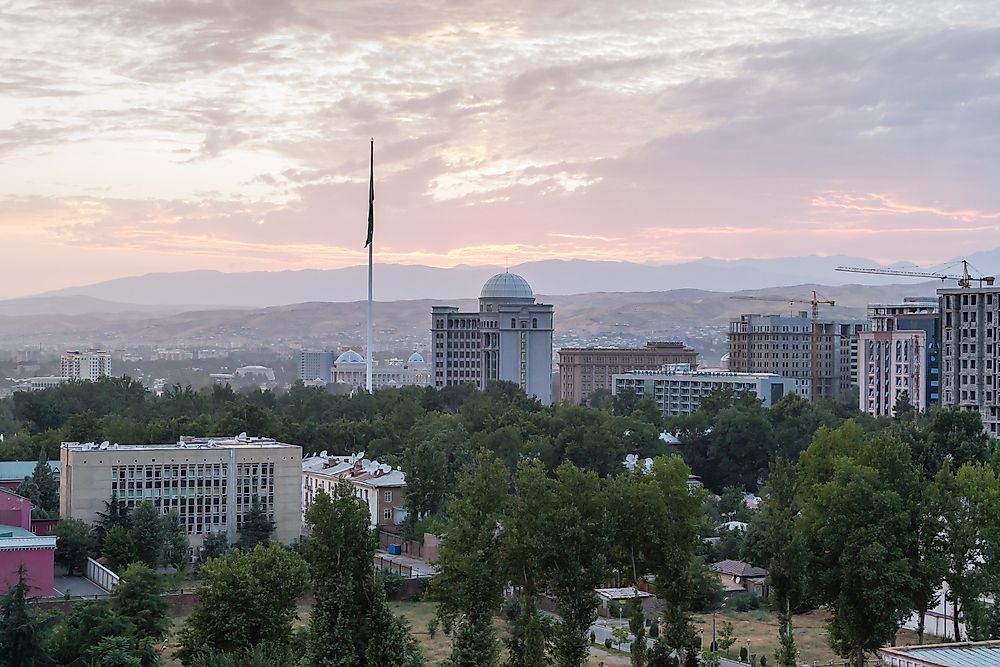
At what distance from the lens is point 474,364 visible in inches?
4016

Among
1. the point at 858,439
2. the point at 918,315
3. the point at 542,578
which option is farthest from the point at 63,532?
the point at 918,315

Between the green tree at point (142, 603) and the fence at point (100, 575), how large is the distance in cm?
686

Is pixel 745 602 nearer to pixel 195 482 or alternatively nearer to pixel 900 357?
pixel 195 482

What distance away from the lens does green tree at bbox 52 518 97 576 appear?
41.9 meters

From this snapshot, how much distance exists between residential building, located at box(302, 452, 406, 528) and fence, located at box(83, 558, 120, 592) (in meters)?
8.68

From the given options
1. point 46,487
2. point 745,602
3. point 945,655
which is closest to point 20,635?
point 945,655

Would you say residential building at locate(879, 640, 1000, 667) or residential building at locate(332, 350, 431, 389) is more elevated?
residential building at locate(332, 350, 431, 389)

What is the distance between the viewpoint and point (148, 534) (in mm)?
42250

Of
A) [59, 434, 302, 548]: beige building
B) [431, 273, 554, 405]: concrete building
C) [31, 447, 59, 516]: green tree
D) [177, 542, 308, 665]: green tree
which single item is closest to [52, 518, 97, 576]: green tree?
[59, 434, 302, 548]: beige building

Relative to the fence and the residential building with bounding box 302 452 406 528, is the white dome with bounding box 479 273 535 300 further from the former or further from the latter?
the fence

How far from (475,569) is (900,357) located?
57.2 m

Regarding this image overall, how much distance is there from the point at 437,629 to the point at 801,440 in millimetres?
32238

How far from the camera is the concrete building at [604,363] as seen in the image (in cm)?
12938

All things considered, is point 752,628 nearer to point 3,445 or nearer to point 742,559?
point 742,559
